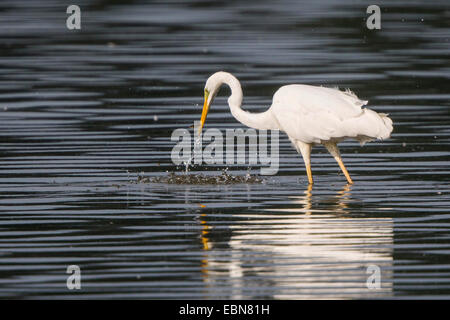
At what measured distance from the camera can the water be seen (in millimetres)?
11781

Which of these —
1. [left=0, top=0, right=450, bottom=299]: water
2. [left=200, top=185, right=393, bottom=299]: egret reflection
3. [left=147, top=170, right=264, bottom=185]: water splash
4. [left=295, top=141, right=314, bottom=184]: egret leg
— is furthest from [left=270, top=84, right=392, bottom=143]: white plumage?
[left=200, top=185, right=393, bottom=299]: egret reflection

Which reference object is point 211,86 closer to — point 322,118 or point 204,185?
point 204,185

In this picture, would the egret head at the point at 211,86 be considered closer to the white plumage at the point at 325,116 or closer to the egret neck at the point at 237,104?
the egret neck at the point at 237,104

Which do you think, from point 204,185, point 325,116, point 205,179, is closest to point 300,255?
point 325,116

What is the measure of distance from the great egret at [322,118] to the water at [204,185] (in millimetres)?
553

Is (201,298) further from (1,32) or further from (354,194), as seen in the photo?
(1,32)

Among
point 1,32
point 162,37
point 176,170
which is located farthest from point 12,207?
point 1,32

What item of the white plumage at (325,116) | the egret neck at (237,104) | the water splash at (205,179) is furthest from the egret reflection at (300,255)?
the egret neck at (237,104)

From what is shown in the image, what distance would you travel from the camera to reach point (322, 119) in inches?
664

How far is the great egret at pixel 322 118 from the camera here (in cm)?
1648

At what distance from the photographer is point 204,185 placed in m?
17.2

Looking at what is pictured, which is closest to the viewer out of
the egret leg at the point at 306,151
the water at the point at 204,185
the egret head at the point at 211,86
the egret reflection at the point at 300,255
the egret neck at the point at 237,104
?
the egret reflection at the point at 300,255

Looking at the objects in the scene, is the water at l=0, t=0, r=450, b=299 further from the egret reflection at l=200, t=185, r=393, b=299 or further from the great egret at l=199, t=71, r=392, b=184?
the great egret at l=199, t=71, r=392, b=184

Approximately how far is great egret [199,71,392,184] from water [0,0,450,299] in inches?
21.8
